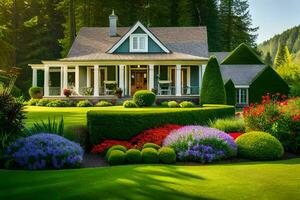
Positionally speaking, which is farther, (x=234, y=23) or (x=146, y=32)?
(x=234, y=23)

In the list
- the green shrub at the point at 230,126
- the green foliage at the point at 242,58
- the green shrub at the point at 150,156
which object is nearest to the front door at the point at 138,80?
the green foliage at the point at 242,58

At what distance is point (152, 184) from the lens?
8547 mm

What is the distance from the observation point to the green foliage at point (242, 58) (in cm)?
4134

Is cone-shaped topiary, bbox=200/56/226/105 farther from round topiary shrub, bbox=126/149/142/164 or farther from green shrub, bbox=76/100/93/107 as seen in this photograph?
round topiary shrub, bbox=126/149/142/164

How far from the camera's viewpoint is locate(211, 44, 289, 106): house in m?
37.3

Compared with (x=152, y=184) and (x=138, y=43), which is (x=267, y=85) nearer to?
(x=138, y=43)

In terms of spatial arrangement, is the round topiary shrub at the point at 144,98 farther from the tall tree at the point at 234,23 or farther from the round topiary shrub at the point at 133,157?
the tall tree at the point at 234,23

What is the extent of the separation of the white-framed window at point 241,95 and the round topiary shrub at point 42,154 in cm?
2782

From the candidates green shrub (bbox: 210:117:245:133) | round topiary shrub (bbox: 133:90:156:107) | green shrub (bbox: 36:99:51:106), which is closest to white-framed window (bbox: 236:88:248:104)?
round topiary shrub (bbox: 133:90:156:107)

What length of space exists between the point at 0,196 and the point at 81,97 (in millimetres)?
25714

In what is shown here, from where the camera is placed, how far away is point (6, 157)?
12.0 m

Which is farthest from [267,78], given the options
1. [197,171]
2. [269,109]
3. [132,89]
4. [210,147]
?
[197,171]

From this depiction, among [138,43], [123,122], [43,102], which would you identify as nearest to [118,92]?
[138,43]

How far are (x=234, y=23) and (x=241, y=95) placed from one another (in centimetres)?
2752
